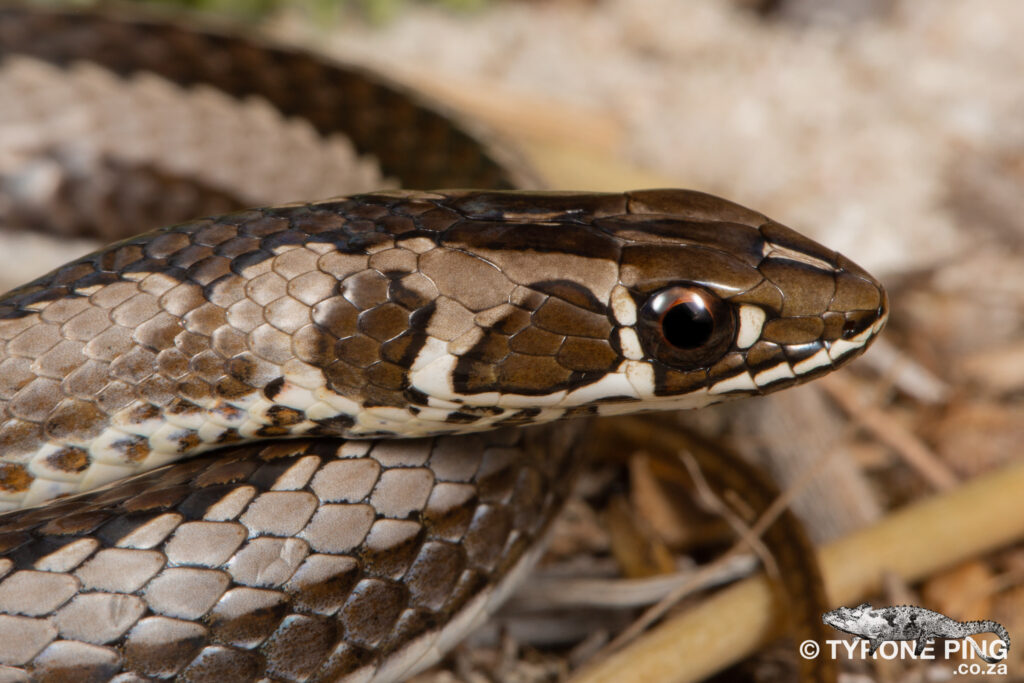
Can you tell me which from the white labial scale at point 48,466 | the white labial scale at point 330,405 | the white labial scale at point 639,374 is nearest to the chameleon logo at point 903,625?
the white labial scale at point 639,374

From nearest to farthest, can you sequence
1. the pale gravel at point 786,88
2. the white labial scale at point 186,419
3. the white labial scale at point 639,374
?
the white labial scale at point 639,374
the white labial scale at point 186,419
the pale gravel at point 786,88

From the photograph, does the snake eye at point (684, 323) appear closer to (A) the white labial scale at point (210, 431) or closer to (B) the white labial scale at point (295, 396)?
(B) the white labial scale at point (295, 396)

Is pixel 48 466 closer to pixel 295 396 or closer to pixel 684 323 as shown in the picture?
pixel 295 396

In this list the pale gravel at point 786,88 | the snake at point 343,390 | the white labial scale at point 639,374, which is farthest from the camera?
the pale gravel at point 786,88

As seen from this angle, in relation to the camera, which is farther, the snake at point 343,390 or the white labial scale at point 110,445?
the white labial scale at point 110,445

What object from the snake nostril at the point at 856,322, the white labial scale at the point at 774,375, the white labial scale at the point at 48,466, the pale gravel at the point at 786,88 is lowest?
the white labial scale at the point at 48,466

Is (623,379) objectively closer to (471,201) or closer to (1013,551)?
(471,201)

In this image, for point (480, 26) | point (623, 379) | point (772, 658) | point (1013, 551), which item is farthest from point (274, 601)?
point (480, 26)

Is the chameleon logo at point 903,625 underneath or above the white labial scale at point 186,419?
underneath
